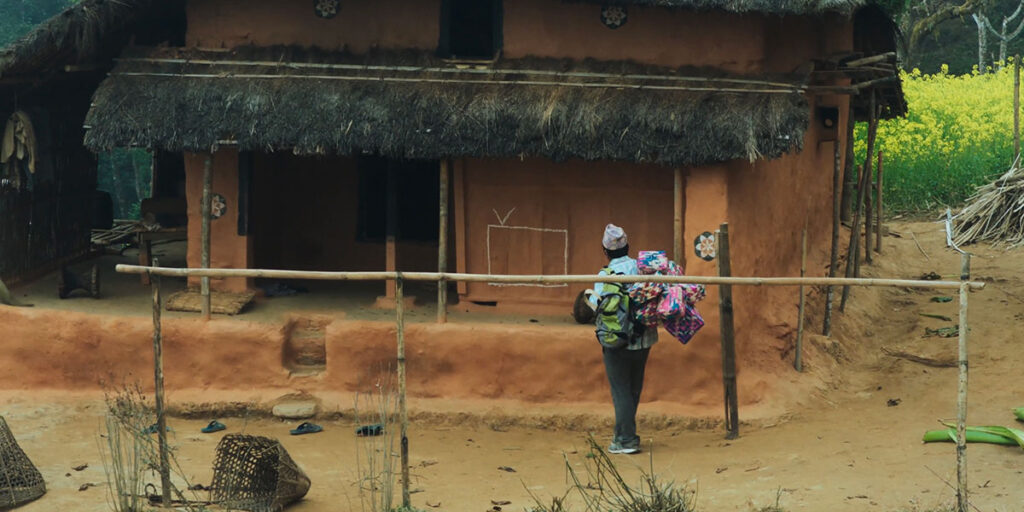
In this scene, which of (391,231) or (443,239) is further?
(391,231)

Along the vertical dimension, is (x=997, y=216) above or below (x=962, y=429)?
above

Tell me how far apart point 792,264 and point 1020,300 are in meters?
2.60

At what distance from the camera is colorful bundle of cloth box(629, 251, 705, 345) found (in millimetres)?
9742

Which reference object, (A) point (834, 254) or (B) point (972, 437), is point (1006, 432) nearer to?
(B) point (972, 437)

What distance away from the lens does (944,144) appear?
69.1ft

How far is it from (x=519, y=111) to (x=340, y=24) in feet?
6.82

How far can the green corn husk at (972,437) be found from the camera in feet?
30.3

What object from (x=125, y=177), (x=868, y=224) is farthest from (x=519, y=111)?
(x=125, y=177)

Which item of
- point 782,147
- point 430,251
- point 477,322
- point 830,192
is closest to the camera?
point 782,147

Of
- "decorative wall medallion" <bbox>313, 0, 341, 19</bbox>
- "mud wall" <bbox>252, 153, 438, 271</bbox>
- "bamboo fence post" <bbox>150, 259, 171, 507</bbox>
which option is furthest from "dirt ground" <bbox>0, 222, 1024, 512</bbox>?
"decorative wall medallion" <bbox>313, 0, 341, 19</bbox>

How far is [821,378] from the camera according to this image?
39.5ft

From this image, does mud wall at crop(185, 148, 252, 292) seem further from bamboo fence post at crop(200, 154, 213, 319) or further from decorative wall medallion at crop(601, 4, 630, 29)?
decorative wall medallion at crop(601, 4, 630, 29)

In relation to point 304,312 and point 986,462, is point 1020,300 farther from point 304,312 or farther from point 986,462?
point 304,312

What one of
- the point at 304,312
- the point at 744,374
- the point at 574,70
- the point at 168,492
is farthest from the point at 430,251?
the point at 168,492
